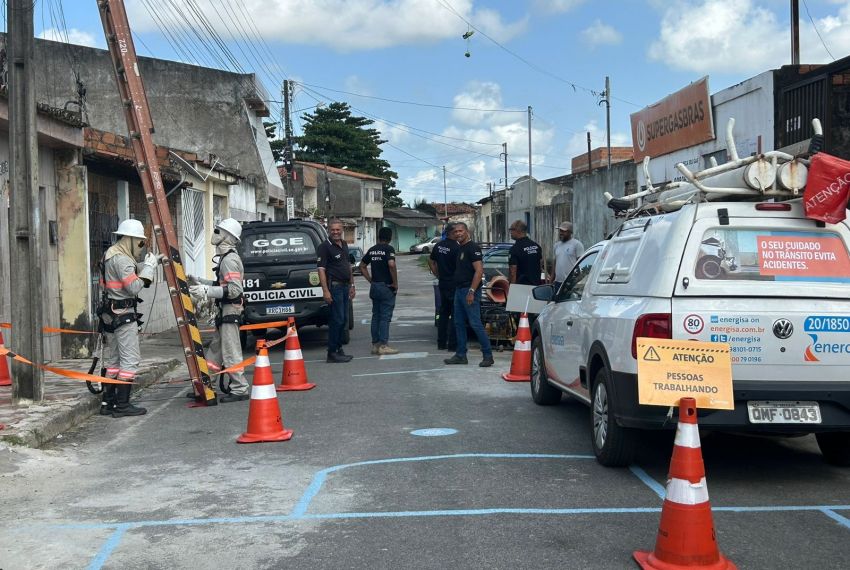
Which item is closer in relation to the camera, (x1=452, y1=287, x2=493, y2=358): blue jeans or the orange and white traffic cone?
the orange and white traffic cone

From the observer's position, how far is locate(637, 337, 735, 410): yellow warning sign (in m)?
5.00

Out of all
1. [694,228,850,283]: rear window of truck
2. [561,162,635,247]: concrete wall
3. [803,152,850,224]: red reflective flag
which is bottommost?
[694,228,850,283]: rear window of truck

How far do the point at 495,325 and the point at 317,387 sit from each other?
12.8 ft

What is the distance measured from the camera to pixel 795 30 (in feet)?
65.3

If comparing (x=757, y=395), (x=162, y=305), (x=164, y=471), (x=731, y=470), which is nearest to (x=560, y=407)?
(x=731, y=470)

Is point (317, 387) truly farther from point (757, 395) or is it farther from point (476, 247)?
point (757, 395)

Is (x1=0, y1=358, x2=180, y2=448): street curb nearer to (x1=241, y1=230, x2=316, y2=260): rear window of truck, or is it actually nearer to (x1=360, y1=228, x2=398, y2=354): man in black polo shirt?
(x1=360, y1=228, x2=398, y2=354): man in black polo shirt

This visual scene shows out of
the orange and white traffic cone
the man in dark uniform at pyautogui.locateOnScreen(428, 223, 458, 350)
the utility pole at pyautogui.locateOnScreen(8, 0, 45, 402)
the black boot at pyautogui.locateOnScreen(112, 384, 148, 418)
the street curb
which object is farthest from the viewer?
the man in dark uniform at pyautogui.locateOnScreen(428, 223, 458, 350)

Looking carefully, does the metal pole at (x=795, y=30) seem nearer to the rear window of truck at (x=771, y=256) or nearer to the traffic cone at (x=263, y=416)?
the rear window of truck at (x=771, y=256)

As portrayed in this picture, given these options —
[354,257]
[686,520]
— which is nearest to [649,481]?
[686,520]

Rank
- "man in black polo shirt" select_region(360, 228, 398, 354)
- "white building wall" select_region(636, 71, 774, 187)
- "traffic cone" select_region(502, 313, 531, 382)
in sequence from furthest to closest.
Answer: "white building wall" select_region(636, 71, 774, 187) → "man in black polo shirt" select_region(360, 228, 398, 354) → "traffic cone" select_region(502, 313, 531, 382)

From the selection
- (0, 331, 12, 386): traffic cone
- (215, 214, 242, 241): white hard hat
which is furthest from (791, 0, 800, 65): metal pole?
(0, 331, 12, 386): traffic cone

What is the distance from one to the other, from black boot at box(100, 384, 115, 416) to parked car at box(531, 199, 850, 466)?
542 cm

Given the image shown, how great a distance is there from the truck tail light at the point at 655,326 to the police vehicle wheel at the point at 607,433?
58cm
